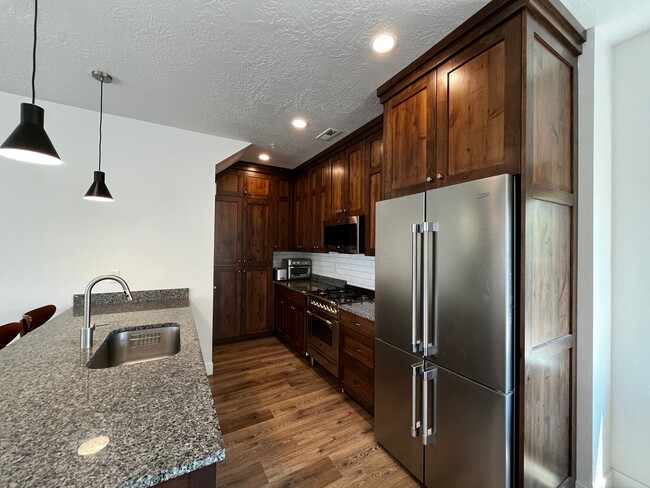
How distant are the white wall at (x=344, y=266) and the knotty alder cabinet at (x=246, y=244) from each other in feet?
1.67

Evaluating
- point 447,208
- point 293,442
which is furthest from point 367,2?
point 293,442

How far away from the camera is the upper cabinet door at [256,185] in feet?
13.6

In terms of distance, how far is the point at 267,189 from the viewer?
170 inches

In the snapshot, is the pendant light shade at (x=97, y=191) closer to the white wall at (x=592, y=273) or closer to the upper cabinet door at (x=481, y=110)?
the upper cabinet door at (x=481, y=110)

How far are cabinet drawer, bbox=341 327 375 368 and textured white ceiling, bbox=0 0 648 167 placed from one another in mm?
2090

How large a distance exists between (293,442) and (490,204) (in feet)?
7.12

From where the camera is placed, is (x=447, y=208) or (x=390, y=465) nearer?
(x=447, y=208)

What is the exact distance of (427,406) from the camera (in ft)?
5.25

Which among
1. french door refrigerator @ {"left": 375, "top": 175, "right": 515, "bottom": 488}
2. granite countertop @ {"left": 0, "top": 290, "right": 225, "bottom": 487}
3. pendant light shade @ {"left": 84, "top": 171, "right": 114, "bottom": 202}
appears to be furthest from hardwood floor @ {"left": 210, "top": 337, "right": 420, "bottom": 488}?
pendant light shade @ {"left": 84, "top": 171, "right": 114, "bottom": 202}

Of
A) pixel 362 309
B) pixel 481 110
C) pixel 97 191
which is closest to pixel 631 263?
pixel 481 110

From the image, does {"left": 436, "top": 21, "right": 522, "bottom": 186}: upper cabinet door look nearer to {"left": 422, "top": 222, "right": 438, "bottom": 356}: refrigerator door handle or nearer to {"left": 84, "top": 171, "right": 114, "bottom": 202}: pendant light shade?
{"left": 422, "top": 222, "right": 438, "bottom": 356}: refrigerator door handle

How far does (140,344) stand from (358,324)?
66.4 inches

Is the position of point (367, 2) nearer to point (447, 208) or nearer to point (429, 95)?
point (429, 95)

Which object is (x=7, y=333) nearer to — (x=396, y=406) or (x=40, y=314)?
(x=40, y=314)
